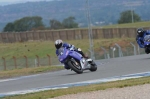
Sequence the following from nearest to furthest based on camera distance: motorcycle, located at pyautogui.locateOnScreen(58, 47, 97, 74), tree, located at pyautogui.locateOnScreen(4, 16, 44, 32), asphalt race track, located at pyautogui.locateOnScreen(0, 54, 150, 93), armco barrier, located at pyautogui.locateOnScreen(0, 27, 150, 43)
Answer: asphalt race track, located at pyautogui.locateOnScreen(0, 54, 150, 93) < motorcycle, located at pyautogui.locateOnScreen(58, 47, 97, 74) < armco barrier, located at pyautogui.locateOnScreen(0, 27, 150, 43) < tree, located at pyautogui.locateOnScreen(4, 16, 44, 32)

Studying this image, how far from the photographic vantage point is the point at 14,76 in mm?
26344

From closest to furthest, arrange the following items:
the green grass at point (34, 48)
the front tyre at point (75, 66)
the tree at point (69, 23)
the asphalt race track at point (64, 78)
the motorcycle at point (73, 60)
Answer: the asphalt race track at point (64, 78) < the motorcycle at point (73, 60) < the front tyre at point (75, 66) < the green grass at point (34, 48) < the tree at point (69, 23)

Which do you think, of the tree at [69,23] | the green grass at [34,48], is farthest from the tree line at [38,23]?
the green grass at [34,48]

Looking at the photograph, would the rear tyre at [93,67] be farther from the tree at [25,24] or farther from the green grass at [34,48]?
the tree at [25,24]

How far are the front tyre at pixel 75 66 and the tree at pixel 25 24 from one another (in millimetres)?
97281

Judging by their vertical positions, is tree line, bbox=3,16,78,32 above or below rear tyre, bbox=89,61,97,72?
below

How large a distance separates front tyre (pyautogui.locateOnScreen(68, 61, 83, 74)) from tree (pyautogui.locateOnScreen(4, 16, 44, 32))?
319ft

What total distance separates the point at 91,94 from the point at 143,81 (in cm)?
233

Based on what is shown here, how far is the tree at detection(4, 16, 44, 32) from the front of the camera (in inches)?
4724

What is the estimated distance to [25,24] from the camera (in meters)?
122

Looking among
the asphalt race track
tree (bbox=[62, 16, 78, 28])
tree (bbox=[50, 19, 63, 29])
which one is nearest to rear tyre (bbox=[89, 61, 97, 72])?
the asphalt race track

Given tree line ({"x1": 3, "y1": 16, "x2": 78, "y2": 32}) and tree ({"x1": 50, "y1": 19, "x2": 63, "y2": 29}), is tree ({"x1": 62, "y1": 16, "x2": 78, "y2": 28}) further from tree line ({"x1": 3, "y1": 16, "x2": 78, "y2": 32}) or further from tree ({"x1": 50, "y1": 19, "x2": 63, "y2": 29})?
tree ({"x1": 50, "y1": 19, "x2": 63, "y2": 29})

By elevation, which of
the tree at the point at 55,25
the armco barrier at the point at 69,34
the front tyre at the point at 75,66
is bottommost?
the tree at the point at 55,25

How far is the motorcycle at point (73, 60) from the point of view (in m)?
21.7
